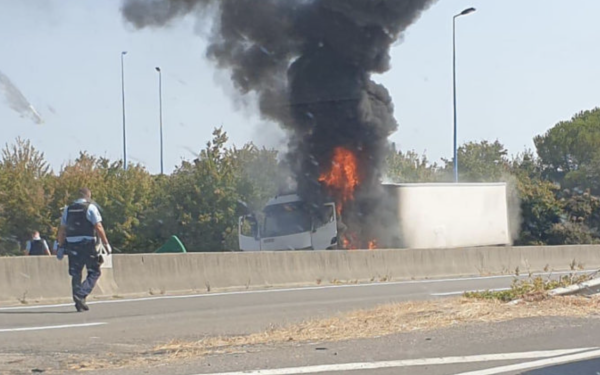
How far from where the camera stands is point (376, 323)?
10000 mm

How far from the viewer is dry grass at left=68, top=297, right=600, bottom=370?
8.26m

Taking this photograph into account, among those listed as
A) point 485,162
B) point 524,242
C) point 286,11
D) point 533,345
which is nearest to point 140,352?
point 533,345

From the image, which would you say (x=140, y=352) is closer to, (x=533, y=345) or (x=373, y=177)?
(x=533, y=345)

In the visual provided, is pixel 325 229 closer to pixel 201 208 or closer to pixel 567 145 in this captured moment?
pixel 201 208

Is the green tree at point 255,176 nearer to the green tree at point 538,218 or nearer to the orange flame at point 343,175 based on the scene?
the orange flame at point 343,175

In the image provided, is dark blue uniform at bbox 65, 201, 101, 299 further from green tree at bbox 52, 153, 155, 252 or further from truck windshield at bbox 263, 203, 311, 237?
green tree at bbox 52, 153, 155, 252

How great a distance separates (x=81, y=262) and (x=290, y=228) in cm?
1636

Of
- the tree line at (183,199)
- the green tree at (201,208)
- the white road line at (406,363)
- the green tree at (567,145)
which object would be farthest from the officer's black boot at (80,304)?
the green tree at (567,145)

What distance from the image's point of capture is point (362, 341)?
873 centimetres

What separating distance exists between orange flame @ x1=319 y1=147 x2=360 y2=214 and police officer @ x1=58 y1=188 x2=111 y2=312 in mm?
18341

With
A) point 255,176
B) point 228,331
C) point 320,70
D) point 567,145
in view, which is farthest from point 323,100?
point 567,145

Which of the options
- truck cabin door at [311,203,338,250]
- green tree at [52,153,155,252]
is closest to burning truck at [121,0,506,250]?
truck cabin door at [311,203,338,250]

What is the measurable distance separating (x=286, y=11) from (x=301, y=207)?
5926mm

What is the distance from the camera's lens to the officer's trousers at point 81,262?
12.2m
